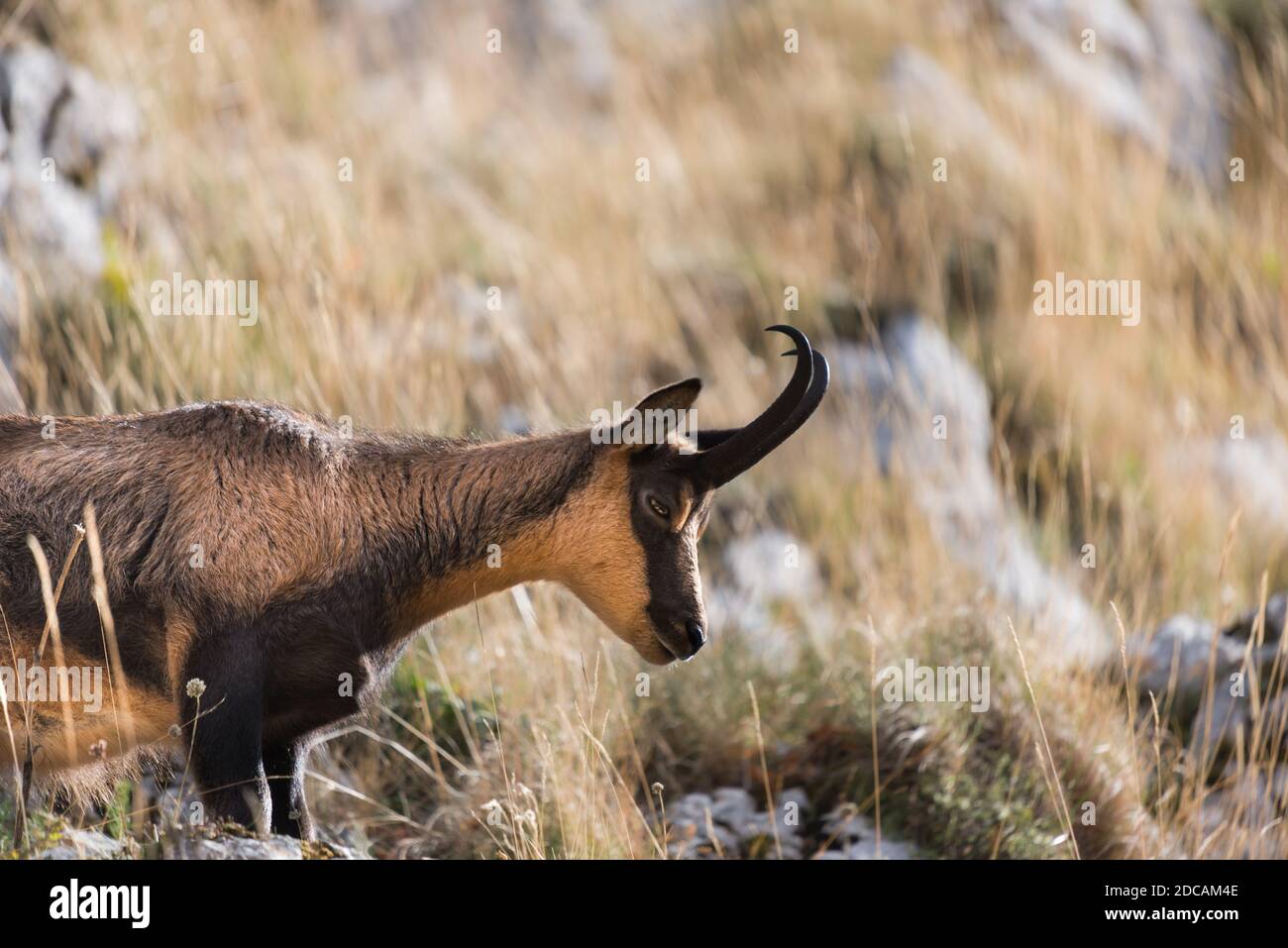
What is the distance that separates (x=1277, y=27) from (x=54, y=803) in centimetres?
1672

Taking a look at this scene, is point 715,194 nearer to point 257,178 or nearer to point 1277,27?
point 257,178

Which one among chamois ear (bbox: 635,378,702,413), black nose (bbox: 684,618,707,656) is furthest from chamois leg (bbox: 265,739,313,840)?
chamois ear (bbox: 635,378,702,413)

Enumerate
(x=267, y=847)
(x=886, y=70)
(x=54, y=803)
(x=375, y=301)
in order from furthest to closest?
(x=886, y=70) < (x=375, y=301) < (x=54, y=803) < (x=267, y=847)

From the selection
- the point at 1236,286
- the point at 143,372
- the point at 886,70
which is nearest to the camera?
the point at 143,372

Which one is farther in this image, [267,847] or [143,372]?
[143,372]

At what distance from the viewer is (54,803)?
20.3 feet

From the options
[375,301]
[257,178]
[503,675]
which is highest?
[257,178]

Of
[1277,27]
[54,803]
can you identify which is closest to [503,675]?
[54,803]

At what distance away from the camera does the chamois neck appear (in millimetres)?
6027

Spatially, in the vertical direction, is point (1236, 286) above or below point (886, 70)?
below

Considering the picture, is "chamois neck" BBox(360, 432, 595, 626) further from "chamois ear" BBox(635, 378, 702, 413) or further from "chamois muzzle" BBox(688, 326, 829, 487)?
"chamois muzzle" BBox(688, 326, 829, 487)

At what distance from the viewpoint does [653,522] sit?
5996mm

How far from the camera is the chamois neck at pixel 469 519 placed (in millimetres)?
6027

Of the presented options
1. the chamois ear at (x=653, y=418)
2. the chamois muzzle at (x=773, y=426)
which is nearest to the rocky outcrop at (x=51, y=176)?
the chamois ear at (x=653, y=418)
